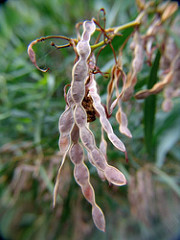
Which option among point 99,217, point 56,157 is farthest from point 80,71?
point 56,157

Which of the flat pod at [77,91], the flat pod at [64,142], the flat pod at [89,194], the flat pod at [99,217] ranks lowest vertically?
the flat pod at [99,217]

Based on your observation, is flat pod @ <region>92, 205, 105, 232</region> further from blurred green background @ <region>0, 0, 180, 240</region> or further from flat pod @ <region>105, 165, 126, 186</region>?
blurred green background @ <region>0, 0, 180, 240</region>

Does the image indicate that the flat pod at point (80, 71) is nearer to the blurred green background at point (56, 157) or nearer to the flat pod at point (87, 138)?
the flat pod at point (87, 138)

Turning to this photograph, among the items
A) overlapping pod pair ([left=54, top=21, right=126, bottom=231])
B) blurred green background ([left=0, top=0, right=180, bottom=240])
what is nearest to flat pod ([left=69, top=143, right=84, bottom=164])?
overlapping pod pair ([left=54, top=21, right=126, bottom=231])

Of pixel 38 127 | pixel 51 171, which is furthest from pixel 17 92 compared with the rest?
pixel 51 171

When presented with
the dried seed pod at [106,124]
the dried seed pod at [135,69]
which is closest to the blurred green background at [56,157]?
the dried seed pod at [135,69]

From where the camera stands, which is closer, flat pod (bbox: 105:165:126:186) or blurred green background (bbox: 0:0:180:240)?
flat pod (bbox: 105:165:126:186)
